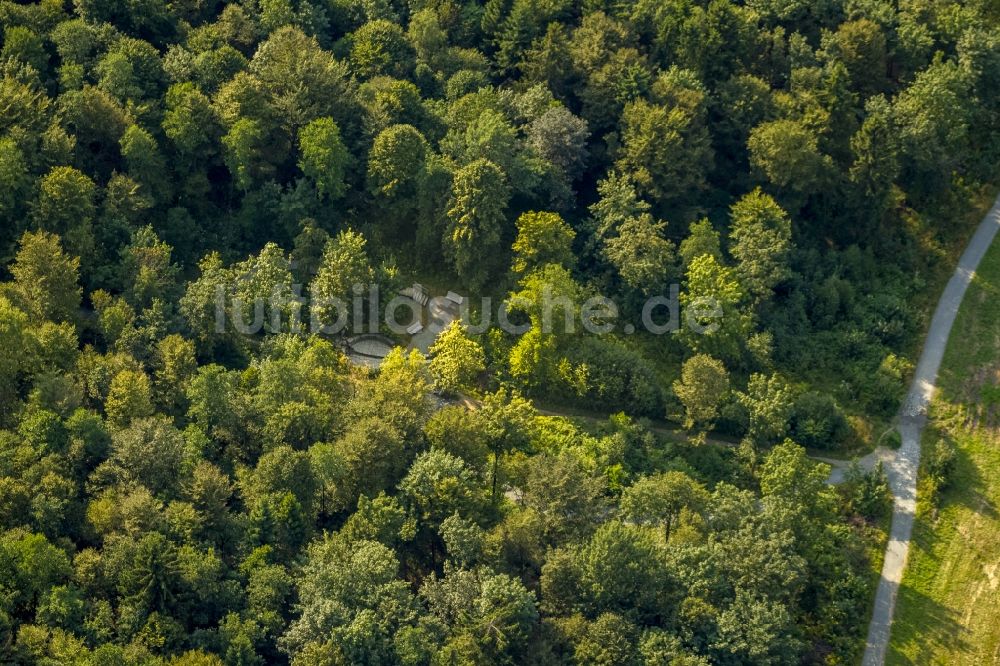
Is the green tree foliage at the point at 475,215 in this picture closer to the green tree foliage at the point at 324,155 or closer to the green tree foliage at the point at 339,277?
the green tree foliage at the point at 339,277

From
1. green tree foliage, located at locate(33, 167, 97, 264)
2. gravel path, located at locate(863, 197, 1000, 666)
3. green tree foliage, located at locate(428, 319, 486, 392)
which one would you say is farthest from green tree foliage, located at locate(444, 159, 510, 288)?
gravel path, located at locate(863, 197, 1000, 666)

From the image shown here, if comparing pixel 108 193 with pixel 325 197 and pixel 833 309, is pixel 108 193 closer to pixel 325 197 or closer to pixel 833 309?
pixel 325 197

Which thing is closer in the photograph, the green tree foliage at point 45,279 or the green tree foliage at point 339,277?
the green tree foliage at point 45,279

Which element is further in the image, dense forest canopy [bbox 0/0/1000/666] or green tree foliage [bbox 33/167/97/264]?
green tree foliage [bbox 33/167/97/264]

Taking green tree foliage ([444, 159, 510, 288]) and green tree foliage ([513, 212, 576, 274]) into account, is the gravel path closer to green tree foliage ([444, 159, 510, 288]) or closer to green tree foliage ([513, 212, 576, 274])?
green tree foliage ([513, 212, 576, 274])

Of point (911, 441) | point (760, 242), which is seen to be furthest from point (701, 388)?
point (911, 441)

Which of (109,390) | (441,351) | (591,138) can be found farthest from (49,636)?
(591,138)

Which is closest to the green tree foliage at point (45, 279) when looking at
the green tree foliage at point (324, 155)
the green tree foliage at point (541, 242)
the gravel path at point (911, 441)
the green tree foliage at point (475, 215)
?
the green tree foliage at point (324, 155)
